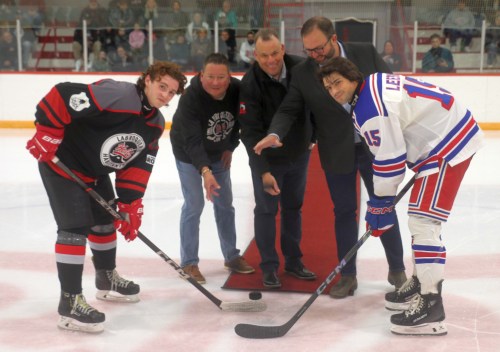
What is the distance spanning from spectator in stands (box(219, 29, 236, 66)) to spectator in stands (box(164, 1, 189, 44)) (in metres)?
0.48

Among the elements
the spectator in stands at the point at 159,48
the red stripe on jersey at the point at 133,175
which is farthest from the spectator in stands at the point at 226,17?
the red stripe on jersey at the point at 133,175

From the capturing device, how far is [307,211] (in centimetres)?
446

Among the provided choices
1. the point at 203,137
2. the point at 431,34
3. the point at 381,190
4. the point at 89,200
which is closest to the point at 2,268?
the point at 89,200

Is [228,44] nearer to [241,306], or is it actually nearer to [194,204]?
[194,204]

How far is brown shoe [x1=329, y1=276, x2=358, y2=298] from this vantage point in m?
3.10

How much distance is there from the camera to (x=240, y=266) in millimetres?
3434

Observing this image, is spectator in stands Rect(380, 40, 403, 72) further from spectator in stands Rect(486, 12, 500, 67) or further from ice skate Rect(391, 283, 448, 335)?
ice skate Rect(391, 283, 448, 335)

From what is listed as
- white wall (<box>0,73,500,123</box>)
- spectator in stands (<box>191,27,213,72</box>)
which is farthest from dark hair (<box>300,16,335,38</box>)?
spectator in stands (<box>191,27,213,72</box>)

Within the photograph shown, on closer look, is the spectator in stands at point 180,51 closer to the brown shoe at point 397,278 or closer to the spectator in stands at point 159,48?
the spectator in stands at point 159,48

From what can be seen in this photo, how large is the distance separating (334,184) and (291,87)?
0.44 metres

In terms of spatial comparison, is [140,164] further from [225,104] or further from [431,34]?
[431,34]

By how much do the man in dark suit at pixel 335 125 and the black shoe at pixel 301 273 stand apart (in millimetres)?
183

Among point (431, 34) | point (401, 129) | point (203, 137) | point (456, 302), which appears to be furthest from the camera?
point (431, 34)

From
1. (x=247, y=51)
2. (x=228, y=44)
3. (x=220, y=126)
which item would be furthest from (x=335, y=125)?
(x=228, y=44)
